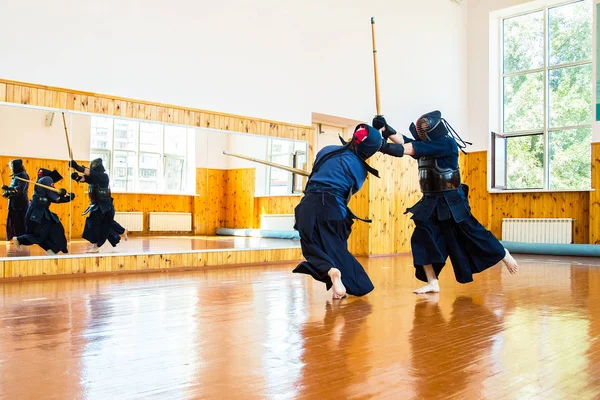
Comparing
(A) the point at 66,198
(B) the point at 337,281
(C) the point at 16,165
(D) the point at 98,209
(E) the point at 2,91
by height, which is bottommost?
(B) the point at 337,281

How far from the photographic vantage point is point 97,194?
544 cm

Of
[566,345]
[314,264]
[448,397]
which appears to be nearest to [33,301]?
[314,264]

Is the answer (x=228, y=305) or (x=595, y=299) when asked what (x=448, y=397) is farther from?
(x=595, y=299)

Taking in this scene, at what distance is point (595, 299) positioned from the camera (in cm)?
389

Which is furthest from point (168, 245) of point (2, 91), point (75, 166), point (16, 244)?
point (2, 91)

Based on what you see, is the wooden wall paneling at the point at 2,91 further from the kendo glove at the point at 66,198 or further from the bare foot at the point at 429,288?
the bare foot at the point at 429,288

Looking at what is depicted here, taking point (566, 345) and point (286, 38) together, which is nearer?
point (566, 345)

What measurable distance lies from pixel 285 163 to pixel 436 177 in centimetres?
323

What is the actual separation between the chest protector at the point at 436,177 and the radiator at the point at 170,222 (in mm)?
2916

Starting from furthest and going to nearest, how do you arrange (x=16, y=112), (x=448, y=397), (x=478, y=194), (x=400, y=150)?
(x=478, y=194) → (x=16, y=112) → (x=400, y=150) → (x=448, y=397)

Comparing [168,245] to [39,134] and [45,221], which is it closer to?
[45,221]

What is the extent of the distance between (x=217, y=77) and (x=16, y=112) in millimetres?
2193

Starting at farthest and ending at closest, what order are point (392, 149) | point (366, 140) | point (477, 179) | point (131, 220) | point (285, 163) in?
point (477, 179), point (285, 163), point (131, 220), point (392, 149), point (366, 140)

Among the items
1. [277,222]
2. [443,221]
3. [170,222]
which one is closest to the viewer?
[443,221]
